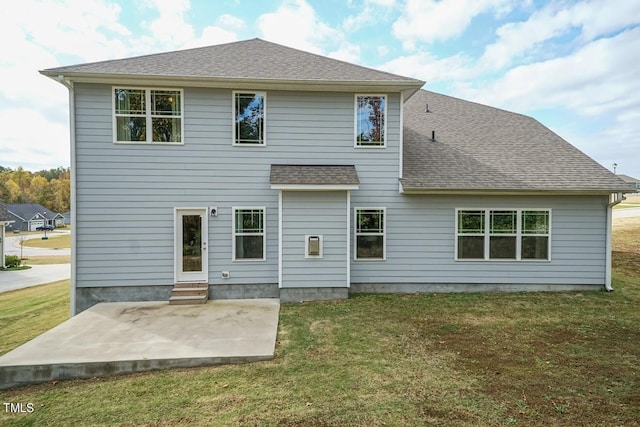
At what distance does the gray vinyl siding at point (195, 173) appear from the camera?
751 cm

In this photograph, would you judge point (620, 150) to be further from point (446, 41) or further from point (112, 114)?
point (112, 114)

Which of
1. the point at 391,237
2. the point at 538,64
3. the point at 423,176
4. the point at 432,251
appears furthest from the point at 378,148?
the point at 538,64

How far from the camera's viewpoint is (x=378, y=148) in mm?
8164

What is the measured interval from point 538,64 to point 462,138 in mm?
12367

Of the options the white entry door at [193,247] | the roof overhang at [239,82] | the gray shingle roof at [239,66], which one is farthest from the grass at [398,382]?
the gray shingle roof at [239,66]

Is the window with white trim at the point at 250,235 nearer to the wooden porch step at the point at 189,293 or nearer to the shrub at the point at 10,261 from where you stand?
the wooden porch step at the point at 189,293

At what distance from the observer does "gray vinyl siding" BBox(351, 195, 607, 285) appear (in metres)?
8.27

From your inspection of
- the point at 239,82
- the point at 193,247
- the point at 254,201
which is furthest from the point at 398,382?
the point at 239,82

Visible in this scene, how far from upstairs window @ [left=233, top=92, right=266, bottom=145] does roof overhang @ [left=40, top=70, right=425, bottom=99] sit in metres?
0.24

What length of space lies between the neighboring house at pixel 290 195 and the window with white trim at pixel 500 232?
0.04 m

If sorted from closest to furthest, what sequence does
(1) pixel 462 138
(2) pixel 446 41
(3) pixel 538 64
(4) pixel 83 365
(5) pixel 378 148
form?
(4) pixel 83 365
(5) pixel 378 148
(1) pixel 462 138
(2) pixel 446 41
(3) pixel 538 64

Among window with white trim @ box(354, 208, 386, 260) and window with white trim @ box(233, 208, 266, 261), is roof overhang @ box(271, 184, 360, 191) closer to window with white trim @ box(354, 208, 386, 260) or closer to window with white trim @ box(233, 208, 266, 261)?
window with white trim @ box(233, 208, 266, 261)

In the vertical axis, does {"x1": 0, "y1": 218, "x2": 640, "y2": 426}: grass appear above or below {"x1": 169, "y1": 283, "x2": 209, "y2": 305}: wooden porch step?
below

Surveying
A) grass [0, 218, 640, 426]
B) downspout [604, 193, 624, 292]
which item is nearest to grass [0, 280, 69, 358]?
grass [0, 218, 640, 426]
